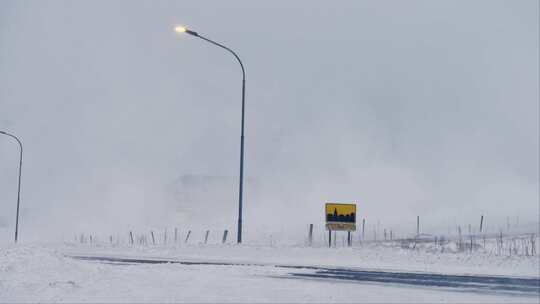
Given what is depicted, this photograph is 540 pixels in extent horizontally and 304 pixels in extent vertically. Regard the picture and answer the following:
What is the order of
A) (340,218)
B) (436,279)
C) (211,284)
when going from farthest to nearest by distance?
(340,218) → (436,279) → (211,284)

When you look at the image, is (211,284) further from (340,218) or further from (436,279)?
(340,218)

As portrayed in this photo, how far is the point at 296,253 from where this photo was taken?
2330 cm

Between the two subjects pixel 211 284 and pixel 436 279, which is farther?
pixel 436 279

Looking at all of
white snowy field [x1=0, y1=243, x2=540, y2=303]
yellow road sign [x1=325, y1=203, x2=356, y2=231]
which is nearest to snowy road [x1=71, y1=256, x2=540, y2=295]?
white snowy field [x1=0, y1=243, x2=540, y2=303]

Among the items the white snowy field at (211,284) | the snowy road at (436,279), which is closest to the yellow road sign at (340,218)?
the white snowy field at (211,284)

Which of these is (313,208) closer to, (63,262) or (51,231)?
(51,231)

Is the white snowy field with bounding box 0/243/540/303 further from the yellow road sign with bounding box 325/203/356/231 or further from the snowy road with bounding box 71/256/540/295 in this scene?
the yellow road sign with bounding box 325/203/356/231

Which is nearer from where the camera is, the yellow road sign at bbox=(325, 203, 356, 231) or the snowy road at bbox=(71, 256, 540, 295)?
the snowy road at bbox=(71, 256, 540, 295)

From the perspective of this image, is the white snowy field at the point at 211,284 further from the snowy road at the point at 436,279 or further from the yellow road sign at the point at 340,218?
the yellow road sign at the point at 340,218

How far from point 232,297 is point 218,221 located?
234ft

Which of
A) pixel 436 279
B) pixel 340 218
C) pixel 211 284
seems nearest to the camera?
pixel 211 284

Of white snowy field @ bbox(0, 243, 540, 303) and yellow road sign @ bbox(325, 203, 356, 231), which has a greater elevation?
yellow road sign @ bbox(325, 203, 356, 231)

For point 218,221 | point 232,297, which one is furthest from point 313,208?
point 232,297

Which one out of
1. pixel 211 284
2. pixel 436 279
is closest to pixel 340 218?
pixel 436 279
